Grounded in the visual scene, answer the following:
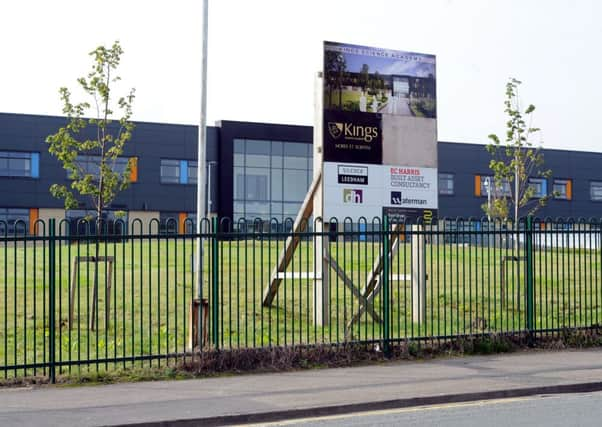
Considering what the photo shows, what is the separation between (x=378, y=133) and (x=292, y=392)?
241 inches

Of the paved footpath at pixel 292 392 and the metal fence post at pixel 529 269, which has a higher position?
the metal fence post at pixel 529 269

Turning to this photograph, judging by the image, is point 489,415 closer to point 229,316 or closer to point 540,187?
point 229,316

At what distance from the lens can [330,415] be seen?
30.0ft

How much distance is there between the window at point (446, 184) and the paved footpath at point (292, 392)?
5358cm

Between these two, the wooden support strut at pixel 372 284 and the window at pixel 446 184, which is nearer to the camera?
the wooden support strut at pixel 372 284

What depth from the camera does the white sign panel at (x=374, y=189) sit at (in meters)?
14.4

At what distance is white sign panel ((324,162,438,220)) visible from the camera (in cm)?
1439

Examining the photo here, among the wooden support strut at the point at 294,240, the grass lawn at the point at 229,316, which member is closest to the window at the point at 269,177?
the grass lawn at the point at 229,316

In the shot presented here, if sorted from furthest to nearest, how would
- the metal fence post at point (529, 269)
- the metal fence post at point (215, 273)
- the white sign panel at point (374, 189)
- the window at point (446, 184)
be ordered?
the window at point (446, 184)
the white sign panel at point (374, 189)
the metal fence post at point (529, 269)
the metal fence post at point (215, 273)

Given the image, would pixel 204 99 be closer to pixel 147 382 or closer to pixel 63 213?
pixel 147 382

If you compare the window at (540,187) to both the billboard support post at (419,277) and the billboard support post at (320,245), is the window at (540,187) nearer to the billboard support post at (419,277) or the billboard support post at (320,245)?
the billboard support post at (419,277)

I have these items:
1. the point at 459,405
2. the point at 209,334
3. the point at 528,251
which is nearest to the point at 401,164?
the point at 528,251

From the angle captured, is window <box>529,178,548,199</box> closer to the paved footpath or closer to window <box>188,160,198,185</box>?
window <box>188,160,198,185</box>

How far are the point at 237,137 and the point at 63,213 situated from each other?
12.2m
